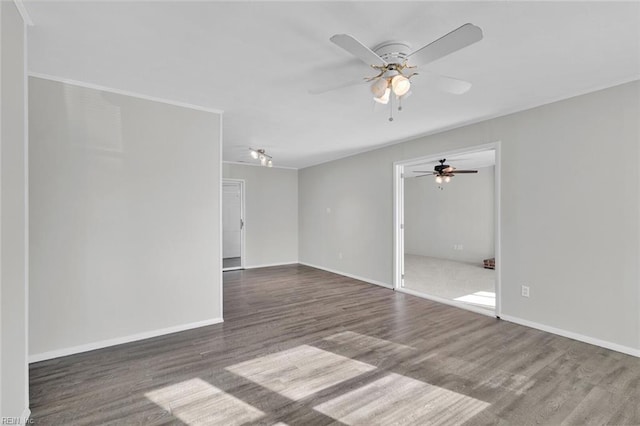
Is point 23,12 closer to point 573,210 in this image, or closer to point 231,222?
point 573,210

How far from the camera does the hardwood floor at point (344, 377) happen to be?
184 centimetres

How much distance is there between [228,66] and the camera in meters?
2.34

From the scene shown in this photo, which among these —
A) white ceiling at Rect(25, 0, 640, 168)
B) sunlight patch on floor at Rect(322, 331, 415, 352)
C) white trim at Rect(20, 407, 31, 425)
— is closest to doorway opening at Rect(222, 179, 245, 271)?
white ceiling at Rect(25, 0, 640, 168)

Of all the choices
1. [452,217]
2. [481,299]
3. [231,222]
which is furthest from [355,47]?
[452,217]

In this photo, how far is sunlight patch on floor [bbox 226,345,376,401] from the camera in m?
2.13

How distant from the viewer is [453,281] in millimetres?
5422

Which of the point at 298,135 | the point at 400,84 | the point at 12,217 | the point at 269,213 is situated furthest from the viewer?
the point at 269,213

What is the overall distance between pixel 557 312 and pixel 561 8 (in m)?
2.83

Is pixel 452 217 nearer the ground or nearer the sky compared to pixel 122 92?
nearer the ground

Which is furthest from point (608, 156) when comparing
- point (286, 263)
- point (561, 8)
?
point (286, 263)

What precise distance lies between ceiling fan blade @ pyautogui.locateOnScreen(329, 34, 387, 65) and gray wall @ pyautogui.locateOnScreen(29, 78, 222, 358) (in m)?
2.16

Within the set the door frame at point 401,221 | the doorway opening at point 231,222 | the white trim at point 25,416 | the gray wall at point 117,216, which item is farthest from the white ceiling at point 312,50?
the doorway opening at point 231,222

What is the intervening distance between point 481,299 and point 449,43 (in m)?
3.88

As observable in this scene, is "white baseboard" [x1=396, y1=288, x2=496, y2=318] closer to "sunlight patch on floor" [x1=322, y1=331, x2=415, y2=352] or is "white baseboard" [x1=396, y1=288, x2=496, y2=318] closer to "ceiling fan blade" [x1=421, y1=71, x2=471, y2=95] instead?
"sunlight patch on floor" [x1=322, y1=331, x2=415, y2=352]
